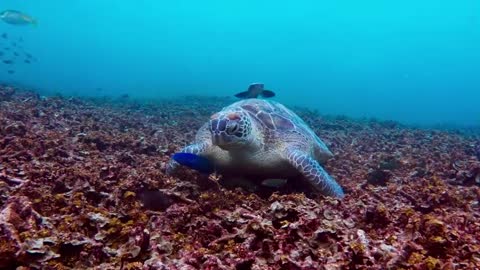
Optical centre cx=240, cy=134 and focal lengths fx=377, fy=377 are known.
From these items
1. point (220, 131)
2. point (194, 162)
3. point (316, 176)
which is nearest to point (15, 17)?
point (194, 162)

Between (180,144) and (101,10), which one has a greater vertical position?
(101,10)

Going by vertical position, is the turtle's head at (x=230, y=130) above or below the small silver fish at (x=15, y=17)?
below

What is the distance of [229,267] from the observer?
2.51m

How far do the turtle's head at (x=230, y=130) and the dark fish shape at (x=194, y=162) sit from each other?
1.26ft

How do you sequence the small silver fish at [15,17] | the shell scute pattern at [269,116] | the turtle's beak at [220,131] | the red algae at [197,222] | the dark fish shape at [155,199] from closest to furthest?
the red algae at [197,222] < the dark fish shape at [155,199] < the turtle's beak at [220,131] < the shell scute pattern at [269,116] < the small silver fish at [15,17]

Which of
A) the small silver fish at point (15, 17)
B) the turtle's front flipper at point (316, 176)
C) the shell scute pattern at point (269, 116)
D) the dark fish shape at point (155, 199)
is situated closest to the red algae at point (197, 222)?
the dark fish shape at point (155, 199)

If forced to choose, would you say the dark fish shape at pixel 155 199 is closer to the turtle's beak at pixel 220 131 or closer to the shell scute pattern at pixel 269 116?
the turtle's beak at pixel 220 131

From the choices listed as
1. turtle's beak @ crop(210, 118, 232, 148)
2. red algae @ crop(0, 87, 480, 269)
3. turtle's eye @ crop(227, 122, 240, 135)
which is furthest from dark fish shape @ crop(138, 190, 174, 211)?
turtle's eye @ crop(227, 122, 240, 135)

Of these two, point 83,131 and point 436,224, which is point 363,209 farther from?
point 83,131

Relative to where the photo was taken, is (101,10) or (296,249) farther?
(101,10)

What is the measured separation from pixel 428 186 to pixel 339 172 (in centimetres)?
252

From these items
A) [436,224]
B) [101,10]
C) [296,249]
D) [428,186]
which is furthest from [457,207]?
[101,10]

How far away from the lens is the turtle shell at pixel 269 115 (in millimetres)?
6184

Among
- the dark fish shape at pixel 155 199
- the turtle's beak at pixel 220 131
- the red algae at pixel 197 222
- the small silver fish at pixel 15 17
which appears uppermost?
the small silver fish at pixel 15 17
